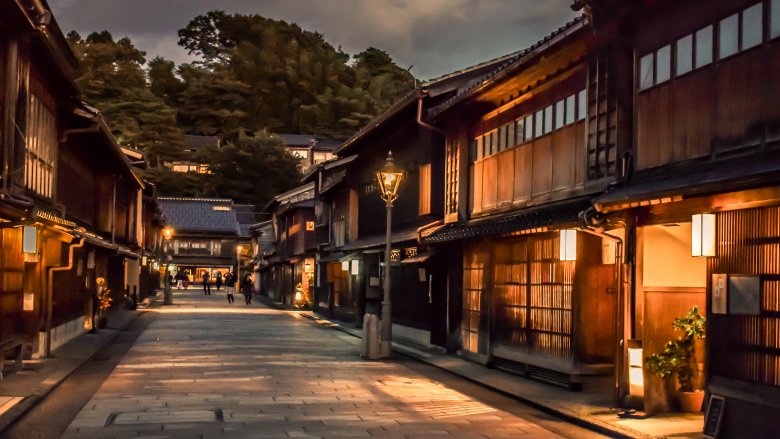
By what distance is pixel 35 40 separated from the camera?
61.4 feet

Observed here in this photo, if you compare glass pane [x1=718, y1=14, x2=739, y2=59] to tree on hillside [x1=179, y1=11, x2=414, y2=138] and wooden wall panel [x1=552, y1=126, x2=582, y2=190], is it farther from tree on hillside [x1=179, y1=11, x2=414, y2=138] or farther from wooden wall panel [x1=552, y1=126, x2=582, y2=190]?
tree on hillside [x1=179, y1=11, x2=414, y2=138]

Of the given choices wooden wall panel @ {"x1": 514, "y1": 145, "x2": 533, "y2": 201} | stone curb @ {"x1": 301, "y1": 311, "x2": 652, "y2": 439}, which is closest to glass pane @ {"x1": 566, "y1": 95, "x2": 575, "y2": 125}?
wooden wall panel @ {"x1": 514, "y1": 145, "x2": 533, "y2": 201}

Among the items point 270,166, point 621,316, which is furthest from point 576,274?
point 270,166

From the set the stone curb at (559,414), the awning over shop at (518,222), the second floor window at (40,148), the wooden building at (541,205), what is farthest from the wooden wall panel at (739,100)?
the second floor window at (40,148)

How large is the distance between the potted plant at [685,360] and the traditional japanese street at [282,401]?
1721 mm

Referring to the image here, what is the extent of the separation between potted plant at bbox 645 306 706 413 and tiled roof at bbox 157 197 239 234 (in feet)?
279

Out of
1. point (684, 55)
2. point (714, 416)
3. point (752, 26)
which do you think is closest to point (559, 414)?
point (714, 416)

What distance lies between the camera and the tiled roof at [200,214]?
98.0 meters

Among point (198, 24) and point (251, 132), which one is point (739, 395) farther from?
point (198, 24)

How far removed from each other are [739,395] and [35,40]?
1619cm

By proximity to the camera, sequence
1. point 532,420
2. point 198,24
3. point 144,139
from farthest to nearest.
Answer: point 198,24, point 144,139, point 532,420

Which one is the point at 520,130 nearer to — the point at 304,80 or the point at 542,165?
the point at 542,165

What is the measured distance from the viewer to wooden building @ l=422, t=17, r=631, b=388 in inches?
599

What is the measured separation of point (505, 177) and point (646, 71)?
7.36m
